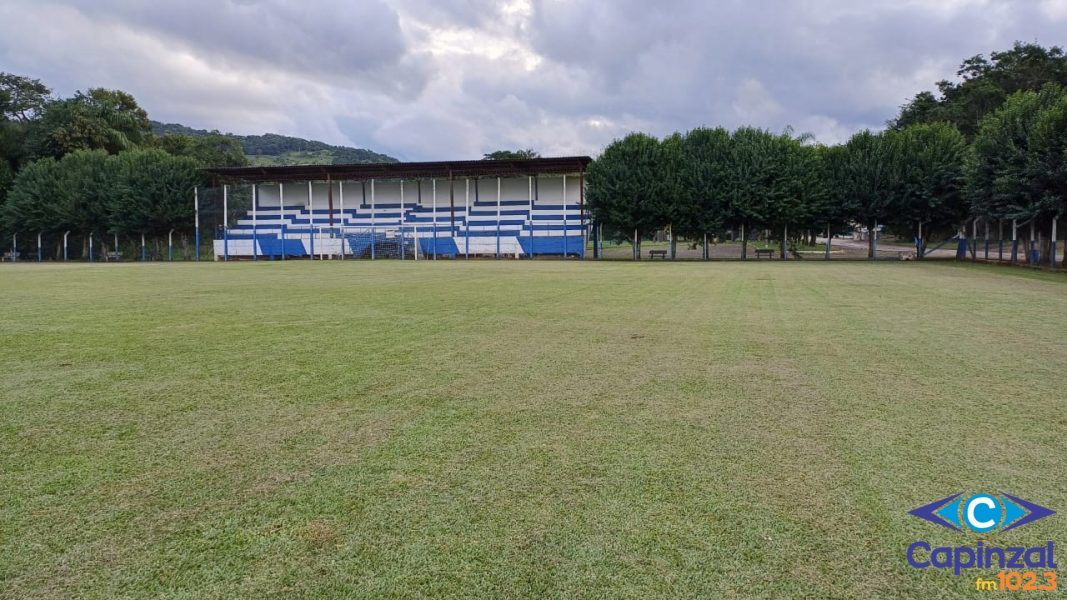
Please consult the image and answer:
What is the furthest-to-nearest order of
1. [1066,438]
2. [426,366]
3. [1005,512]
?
[426,366]
[1066,438]
[1005,512]

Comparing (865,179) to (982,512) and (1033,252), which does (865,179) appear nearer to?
(1033,252)

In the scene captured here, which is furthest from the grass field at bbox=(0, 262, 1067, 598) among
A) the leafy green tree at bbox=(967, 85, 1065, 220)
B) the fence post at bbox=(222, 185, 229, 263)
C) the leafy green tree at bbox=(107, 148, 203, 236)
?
the leafy green tree at bbox=(107, 148, 203, 236)

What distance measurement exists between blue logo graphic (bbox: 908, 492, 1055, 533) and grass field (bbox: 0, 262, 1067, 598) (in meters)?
0.07

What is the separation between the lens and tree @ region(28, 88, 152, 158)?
5597 cm

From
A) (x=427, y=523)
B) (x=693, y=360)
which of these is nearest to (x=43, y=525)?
(x=427, y=523)

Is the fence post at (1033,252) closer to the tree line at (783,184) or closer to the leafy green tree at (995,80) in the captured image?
the tree line at (783,184)

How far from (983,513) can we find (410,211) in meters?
48.2

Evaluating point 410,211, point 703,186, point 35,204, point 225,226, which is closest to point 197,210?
point 225,226

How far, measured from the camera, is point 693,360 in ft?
20.3

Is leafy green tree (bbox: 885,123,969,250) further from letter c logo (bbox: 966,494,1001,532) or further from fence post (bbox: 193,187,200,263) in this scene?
fence post (bbox: 193,187,200,263)

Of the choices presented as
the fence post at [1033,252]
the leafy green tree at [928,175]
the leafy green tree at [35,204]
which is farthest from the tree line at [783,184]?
the leafy green tree at [35,204]

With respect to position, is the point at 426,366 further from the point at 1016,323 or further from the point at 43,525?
the point at 1016,323

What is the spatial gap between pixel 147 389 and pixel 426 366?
7.36 ft

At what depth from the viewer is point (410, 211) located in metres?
48.9
